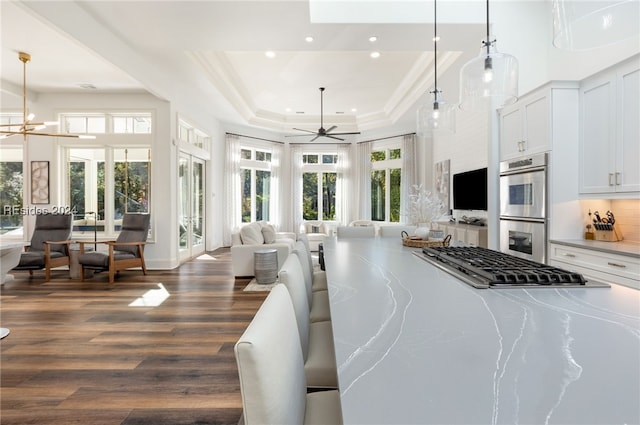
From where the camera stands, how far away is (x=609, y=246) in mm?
2648

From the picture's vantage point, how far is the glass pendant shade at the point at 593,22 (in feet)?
3.28

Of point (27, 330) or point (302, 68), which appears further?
point (302, 68)

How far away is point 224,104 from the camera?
21.8ft

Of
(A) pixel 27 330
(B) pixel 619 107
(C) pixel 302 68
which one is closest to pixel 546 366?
(B) pixel 619 107

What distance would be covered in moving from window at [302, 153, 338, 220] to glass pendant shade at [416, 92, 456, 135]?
254 inches

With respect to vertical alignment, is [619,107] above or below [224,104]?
below

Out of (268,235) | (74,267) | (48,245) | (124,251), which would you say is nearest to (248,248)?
(268,235)

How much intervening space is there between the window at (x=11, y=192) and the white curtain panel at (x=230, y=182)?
3825 millimetres

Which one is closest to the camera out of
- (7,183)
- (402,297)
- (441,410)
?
(441,410)

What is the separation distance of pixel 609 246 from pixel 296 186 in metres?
7.15

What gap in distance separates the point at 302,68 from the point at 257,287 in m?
3.68

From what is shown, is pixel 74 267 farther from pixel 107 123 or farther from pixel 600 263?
pixel 600 263

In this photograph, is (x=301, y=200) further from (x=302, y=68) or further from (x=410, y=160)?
(x=302, y=68)

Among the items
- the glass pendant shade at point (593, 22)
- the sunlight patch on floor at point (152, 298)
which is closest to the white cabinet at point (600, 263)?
the glass pendant shade at point (593, 22)
